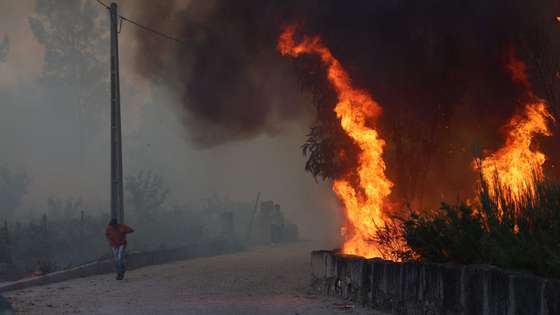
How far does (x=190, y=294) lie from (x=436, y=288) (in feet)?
22.0

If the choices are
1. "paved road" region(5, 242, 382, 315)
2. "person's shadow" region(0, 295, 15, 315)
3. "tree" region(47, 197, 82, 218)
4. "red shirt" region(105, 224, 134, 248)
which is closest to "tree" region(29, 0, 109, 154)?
"tree" region(47, 197, 82, 218)

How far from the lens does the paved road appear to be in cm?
1302

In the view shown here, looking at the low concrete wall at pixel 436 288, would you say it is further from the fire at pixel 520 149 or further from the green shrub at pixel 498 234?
the fire at pixel 520 149

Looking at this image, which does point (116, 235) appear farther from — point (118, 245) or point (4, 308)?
point (4, 308)

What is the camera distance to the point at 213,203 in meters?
61.8

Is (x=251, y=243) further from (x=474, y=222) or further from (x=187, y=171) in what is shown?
(x=187, y=171)

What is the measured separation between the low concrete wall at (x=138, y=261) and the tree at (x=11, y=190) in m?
28.4

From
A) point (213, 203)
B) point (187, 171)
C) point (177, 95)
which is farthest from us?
point (187, 171)

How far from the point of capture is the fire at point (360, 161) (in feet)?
58.1

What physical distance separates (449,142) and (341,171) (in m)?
3.88

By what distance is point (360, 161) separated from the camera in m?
18.2

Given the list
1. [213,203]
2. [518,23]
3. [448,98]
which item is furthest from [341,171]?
[213,203]

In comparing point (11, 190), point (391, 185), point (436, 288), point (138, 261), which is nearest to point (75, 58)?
point (11, 190)

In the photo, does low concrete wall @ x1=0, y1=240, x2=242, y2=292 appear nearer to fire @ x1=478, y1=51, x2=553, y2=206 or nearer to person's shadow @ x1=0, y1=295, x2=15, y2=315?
person's shadow @ x1=0, y1=295, x2=15, y2=315
